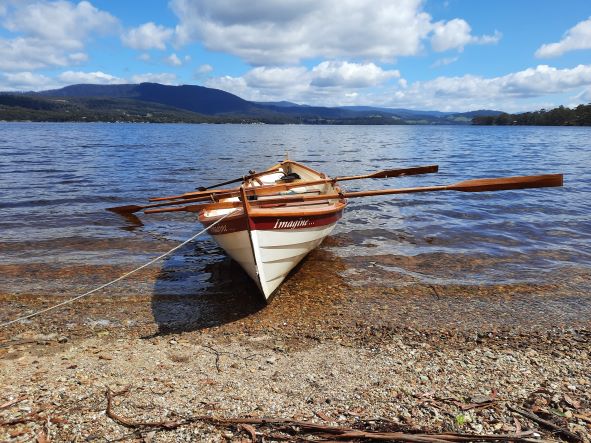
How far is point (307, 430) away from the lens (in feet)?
13.9

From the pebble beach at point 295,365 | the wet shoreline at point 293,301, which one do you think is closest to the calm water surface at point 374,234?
the wet shoreline at point 293,301

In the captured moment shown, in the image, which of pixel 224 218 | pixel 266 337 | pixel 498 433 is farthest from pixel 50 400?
pixel 498 433

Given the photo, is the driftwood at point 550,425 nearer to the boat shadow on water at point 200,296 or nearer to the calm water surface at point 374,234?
the boat shadow on water at point 200,296

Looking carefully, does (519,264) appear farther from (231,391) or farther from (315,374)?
(231,391)

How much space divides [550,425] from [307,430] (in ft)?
8.51

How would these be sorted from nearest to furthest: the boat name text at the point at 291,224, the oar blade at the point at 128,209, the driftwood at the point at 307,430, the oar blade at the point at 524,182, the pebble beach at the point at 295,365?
the driftwood at the point at 307,430 < the pebble beach at the point at 295,365 < the boat name text at the point at 291,224 < the oar blade at the point at 524,182 < the oar blade at the point at 128,209

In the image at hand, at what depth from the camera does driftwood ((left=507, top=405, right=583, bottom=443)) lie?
4125 mm

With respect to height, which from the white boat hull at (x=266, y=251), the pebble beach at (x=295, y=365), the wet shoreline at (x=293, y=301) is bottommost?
Answer: the wet shoreline at (x=293, y=301)

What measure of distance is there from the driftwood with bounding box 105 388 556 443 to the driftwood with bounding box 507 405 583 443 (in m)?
0.29

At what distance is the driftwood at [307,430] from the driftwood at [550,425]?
293mm

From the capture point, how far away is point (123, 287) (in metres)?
9.09

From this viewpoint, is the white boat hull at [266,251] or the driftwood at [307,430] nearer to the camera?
the driftwood at [307,430]

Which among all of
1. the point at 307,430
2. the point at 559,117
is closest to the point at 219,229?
the point at 307,430

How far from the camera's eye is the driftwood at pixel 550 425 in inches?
162
